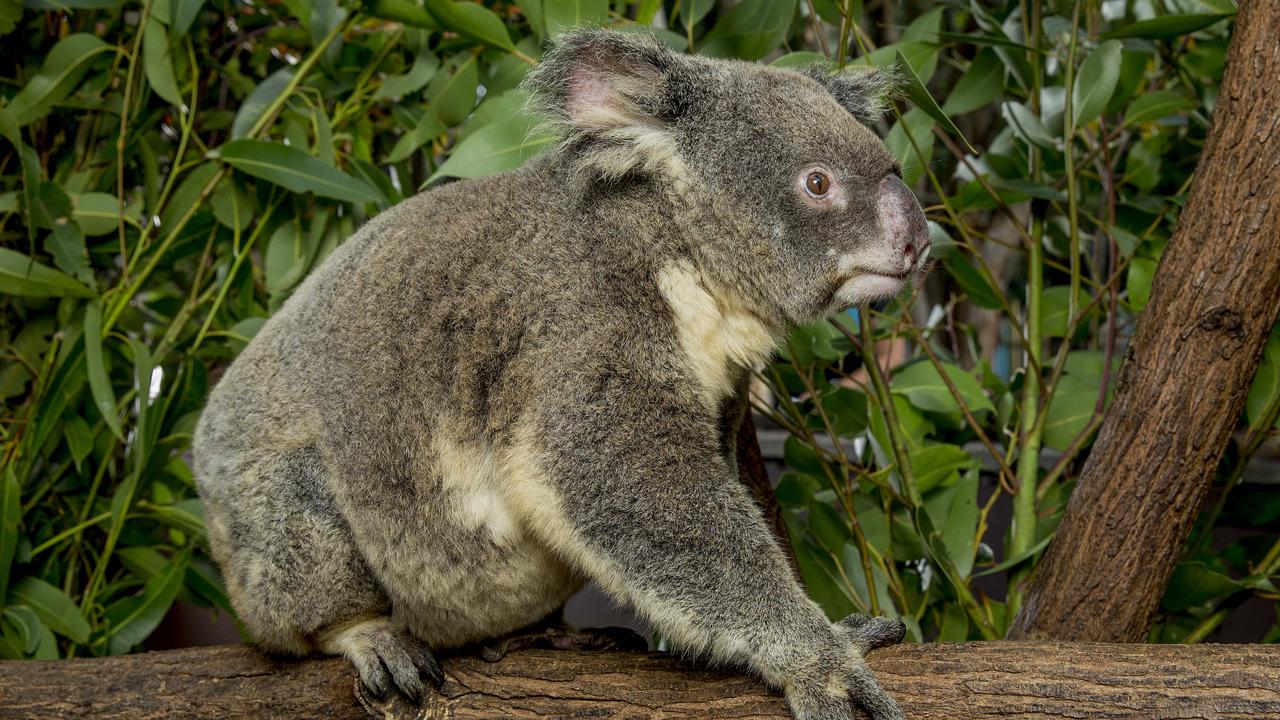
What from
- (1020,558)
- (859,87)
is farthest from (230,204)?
(1020,558)

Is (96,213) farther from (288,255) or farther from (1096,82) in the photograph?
(1096,82)

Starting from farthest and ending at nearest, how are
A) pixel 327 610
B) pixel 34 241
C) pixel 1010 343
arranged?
1. pixel 1010 343
2. pixel 34 241
3. pixel 327 610

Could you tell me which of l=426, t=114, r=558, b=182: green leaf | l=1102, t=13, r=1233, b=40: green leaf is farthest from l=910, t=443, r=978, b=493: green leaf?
l=426, t=114, r=558, b=182: green leaf

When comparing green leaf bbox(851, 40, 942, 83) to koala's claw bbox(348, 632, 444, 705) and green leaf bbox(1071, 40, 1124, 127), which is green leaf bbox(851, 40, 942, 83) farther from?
koala's claw bbox(348, 632, 444, 705)

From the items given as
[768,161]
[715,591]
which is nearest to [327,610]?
[715,591]

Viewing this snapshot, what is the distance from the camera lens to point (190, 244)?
294 cm

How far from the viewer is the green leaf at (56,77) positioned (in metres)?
2.79

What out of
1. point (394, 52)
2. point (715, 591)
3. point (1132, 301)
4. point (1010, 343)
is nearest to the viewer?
point (715, 591)

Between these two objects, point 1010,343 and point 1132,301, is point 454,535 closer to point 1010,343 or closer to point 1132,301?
point 1132,301

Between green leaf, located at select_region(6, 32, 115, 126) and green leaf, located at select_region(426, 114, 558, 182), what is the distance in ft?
3.67

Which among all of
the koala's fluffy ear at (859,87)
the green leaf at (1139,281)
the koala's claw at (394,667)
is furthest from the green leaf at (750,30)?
the koala's claw at (394,667)

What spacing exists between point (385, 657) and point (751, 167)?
113 cm

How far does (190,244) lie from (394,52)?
79 centimetres

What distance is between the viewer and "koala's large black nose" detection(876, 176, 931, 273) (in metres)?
1.89
